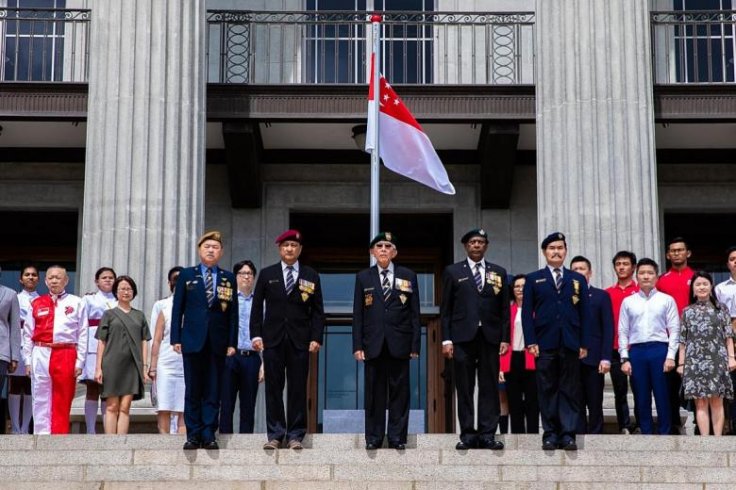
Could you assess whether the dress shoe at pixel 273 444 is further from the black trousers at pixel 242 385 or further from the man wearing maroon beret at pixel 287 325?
the black trousers at pixel 242 385

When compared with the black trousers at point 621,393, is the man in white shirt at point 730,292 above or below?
above

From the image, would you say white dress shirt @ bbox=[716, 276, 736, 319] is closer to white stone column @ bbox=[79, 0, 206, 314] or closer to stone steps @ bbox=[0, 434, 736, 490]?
stone steps @ bbox=[0, 434, 736, 490]

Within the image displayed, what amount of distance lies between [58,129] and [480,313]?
9410mm

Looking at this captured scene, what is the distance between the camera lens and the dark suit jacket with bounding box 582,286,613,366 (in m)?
12.5

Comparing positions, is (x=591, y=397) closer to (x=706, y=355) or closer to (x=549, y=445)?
(x=706, y=355)

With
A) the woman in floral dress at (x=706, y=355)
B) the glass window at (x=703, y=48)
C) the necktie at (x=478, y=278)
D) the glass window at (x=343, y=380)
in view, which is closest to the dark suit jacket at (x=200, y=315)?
the necktie at (x=478, y=278)

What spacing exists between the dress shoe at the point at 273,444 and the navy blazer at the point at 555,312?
2270mm

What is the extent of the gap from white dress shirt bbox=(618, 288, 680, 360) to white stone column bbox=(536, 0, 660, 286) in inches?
132

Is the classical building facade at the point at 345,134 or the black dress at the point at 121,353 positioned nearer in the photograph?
the black dress at the point at 121,353

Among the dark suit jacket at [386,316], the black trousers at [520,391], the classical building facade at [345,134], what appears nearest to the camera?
the dark suit jacket at [386,316]

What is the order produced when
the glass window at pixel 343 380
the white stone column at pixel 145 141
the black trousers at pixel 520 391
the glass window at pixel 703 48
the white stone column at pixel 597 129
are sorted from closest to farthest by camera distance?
the black trousers at pixel 520 391
the white stone column at pixel 145 141
the white stone column at pixel 597 129
the glass window at pixel 703 48
the glass window at pixel 343 380

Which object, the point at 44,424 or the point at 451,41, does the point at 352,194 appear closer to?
the point at 451,41

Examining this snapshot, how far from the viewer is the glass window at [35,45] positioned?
20.2 meters

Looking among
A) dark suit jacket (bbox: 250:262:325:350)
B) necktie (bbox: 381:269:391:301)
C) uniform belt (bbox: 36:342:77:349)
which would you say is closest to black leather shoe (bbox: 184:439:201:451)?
dark suit jacket (bbox: 250:262:325:350)
